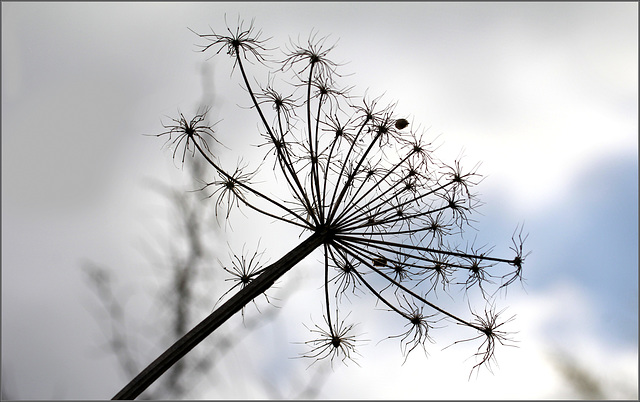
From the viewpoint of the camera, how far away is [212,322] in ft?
9.53

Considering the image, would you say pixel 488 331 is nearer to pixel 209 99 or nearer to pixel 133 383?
pixel 133 383

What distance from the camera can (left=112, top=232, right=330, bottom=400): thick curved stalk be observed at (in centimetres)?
275

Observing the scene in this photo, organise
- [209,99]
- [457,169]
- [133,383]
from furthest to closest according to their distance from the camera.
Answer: [209,99] → [457,169] → [133,383]

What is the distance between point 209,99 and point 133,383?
26.3 feet

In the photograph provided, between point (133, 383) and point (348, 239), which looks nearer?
point (133, 383)

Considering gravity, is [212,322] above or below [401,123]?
below

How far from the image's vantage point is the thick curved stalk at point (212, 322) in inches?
108

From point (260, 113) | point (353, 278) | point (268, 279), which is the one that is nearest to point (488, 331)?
point (353, 278)

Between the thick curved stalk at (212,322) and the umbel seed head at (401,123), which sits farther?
the umbel seed head at (401,123)

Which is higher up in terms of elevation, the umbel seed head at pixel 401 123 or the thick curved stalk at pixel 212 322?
the umbel seed head at pixel 401 123

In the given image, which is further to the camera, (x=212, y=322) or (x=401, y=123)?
(x=401, y=123)

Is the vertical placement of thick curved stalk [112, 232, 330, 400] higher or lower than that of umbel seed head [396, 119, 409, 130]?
lower

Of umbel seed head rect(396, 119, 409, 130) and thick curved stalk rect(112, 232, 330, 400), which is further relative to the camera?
umbel seed head rect(396, 119, 409, 130)

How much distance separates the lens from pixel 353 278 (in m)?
4.05
